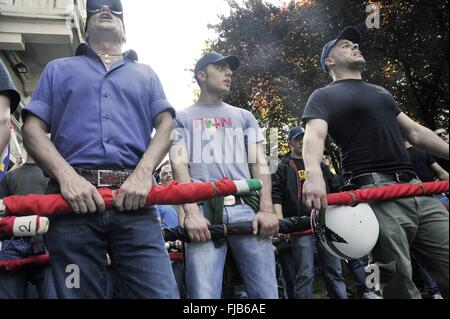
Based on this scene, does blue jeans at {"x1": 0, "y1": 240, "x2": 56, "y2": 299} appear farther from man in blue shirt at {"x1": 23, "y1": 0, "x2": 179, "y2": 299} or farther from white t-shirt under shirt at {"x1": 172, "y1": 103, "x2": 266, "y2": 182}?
man in blue shirt at {"x1": 23, "y1": 0, "x2": 179, "y2": 299}

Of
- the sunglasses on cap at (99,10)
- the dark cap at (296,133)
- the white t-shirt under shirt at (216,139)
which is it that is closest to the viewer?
the sunglasses on cap at (99,10)

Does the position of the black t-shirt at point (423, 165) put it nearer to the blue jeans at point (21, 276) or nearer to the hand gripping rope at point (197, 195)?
the hand gripping rope at point (197, 195)

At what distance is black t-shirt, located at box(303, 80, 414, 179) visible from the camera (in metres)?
2.56

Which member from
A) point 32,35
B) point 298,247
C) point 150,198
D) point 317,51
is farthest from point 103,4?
point 317,51

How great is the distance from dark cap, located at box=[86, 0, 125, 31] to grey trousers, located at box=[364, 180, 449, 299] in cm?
169

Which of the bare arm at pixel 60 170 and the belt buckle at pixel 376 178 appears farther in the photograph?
the belt buckle at pixel 376 178

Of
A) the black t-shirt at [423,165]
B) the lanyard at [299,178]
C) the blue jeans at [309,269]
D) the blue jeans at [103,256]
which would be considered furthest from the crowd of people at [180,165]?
the lanyard at [299,178]

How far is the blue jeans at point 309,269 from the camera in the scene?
436 cm

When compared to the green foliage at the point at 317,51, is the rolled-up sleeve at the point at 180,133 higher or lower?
lower

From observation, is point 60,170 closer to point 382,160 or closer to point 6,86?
point 6,86

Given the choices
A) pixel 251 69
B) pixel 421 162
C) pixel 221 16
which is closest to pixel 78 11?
pixel 251 69

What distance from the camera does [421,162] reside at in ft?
14.1

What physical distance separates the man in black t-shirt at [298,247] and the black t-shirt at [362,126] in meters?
1.66

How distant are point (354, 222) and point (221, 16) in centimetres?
1252
